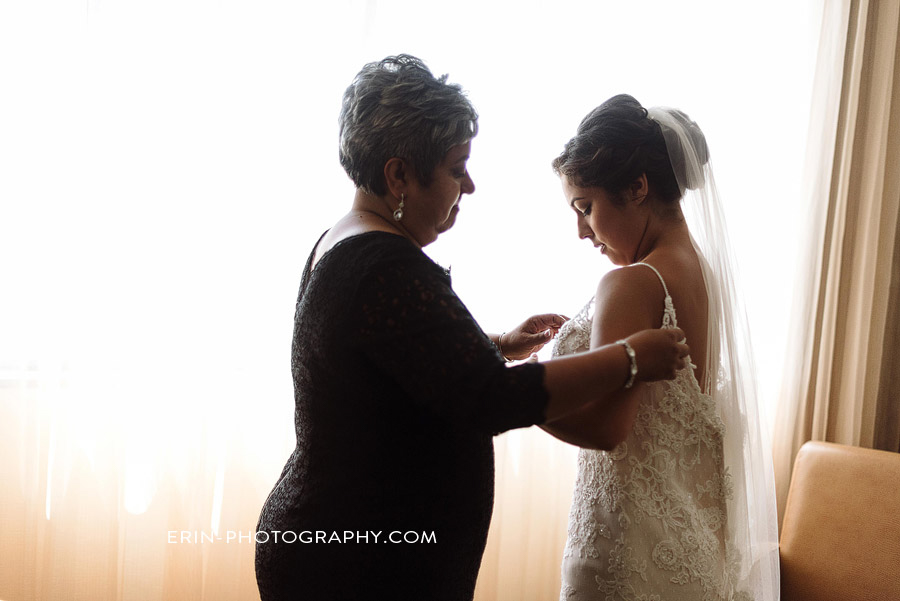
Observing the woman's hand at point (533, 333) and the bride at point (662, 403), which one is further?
the woman's hand at point (533, 333)

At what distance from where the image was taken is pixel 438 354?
1018mm

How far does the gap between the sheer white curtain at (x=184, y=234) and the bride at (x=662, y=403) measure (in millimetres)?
843

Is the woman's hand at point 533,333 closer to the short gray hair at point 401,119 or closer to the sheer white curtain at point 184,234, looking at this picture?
the short gray hair at point 401,119

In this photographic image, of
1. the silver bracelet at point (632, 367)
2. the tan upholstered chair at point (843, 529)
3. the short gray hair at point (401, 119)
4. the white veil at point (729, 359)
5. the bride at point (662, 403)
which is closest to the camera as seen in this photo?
the silver bracelet at point (632, 367)

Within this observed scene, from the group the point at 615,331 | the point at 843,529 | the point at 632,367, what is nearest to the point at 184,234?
the point at 615,331

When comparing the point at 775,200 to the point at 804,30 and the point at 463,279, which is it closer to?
the point at 804,30

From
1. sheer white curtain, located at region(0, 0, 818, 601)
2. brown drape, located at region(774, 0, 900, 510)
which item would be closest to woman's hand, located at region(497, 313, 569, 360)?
sheer white curtain, located at region(0, 0, 818, 601)

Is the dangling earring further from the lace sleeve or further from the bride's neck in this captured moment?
the bride's neck

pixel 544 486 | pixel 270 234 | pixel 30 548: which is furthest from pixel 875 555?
pixel 30 548

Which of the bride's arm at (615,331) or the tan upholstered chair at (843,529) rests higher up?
the bride's arm at (615,331)

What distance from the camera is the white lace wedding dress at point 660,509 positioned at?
1.37m

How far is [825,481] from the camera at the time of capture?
8.02 ft

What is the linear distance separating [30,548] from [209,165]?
1383 millimetres

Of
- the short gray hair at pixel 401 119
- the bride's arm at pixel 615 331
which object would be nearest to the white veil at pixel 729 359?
the bride's arm at pixel 615 331
